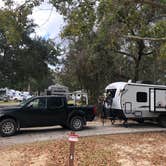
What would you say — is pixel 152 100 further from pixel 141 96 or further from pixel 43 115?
pixel 43 115

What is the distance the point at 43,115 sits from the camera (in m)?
17.7

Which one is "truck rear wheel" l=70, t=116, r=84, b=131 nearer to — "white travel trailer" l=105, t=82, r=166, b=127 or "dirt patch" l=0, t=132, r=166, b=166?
"white travel trailer" l=105, t=82, r=166, b=127

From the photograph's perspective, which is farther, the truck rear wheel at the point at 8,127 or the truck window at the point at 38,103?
the truck window at the point at 38,103

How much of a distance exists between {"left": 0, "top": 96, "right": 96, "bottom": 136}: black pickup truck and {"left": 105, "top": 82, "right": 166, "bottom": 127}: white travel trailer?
91.6 inches

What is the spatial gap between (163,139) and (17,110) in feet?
21.6

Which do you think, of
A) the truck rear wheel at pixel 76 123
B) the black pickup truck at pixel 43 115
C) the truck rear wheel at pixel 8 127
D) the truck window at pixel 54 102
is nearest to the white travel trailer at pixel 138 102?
the black pickup truck at pixel 43 115

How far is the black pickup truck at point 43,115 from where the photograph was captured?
55.1 ft

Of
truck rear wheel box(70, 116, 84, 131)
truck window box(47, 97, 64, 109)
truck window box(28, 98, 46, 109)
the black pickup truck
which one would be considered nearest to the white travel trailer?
the black pickup truck

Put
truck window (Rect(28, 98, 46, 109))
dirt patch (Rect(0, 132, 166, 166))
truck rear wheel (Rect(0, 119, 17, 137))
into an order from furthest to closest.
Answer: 1. truck window (Rect(28, 98, 46, 109))
2. truck rear wheel (Rect(0, 119, 17, 137))
3. dirt patch (Rect(0, 132, 166, 166))

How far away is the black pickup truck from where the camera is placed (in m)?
16.8

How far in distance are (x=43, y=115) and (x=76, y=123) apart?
1.94m

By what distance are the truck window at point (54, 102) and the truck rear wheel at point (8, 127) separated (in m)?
2.01

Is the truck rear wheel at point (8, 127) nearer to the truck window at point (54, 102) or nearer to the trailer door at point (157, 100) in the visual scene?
the truck window at point (54, 102)

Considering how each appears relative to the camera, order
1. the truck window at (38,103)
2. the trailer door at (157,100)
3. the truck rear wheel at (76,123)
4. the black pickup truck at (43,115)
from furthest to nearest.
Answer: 1. the trailer door at (157,100)
2. the truck rear wheel at (76,123)
3. the truck window at (38,103)
4. the black pickup truck at (43,115)
